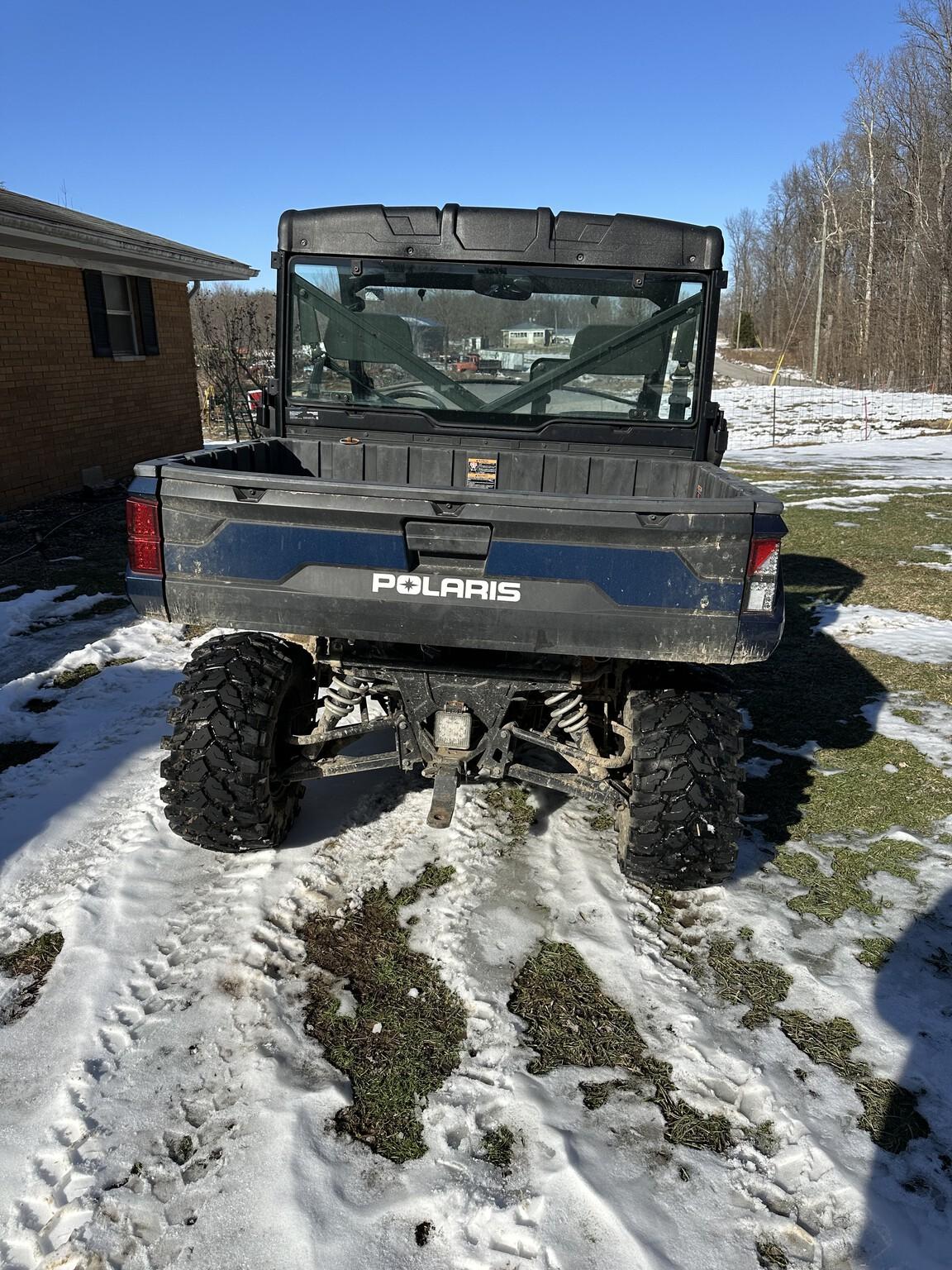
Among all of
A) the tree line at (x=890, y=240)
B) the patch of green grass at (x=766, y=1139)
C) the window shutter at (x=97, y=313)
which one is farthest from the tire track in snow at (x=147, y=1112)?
the tree line at (x=890, y=240)

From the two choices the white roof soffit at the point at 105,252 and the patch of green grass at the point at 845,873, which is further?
the white roof soffit at the point at 105,252

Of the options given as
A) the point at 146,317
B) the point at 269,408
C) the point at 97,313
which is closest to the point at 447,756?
the point at 269,408

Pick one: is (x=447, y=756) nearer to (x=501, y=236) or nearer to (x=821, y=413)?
(x=501, y=236)

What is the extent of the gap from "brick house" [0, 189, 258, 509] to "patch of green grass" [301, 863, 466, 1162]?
27.7 ft

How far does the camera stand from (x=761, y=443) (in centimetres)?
1975

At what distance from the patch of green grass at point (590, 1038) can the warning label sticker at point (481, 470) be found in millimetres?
2020

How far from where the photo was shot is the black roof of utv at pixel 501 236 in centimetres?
346

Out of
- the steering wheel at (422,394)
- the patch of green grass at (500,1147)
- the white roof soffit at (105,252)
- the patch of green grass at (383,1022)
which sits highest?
the white roof soffit at (105,252)

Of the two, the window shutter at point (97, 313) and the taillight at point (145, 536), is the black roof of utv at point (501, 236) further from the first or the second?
the window shutter at point (97, 313)

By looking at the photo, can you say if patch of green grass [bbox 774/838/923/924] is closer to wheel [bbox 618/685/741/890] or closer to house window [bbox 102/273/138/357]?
wheel [bbox 618/685/741/890]

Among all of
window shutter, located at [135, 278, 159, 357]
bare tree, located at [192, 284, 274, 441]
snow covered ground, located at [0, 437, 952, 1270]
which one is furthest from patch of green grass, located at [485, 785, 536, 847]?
bare tree, located at [192, 284, 274, 441]

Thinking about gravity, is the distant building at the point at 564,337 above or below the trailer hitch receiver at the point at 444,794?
above

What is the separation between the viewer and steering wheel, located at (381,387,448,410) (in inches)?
150

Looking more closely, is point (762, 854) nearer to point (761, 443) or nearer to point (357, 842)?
point (357, 842)
